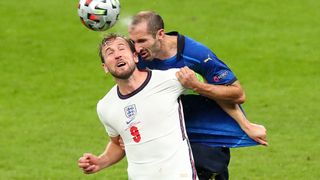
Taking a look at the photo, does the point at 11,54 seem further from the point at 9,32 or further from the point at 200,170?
the point at 200,170

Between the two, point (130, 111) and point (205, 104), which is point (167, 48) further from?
point (130, 111)

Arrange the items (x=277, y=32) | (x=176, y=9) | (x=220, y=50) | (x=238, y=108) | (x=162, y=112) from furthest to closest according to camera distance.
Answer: (x=176, y=9) → (x=277, y=32) → (x=220, y=50) → (x=238, y=108) → (x=162, y=112)

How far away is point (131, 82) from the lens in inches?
324

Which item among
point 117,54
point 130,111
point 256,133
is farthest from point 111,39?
point 256,133

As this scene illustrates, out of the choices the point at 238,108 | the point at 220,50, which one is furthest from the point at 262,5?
the point at 238,108

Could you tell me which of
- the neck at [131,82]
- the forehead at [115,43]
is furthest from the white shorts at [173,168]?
the forehead at [115,43]

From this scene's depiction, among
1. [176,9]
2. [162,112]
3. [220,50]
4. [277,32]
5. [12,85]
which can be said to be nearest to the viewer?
[162,112]

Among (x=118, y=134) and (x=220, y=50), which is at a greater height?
(x=118, y=134)

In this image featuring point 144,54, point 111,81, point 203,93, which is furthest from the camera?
point 111,81

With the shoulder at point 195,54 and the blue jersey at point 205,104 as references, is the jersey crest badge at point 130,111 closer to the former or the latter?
the blue jersey at point 205,104

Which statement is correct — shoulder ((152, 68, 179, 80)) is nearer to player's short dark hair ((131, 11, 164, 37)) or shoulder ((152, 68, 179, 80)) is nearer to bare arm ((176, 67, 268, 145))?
bare arm ((176, 67, 268, 145))

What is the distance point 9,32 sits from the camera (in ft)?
73.8

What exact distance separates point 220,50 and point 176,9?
3.29m

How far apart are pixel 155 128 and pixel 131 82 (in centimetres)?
45
